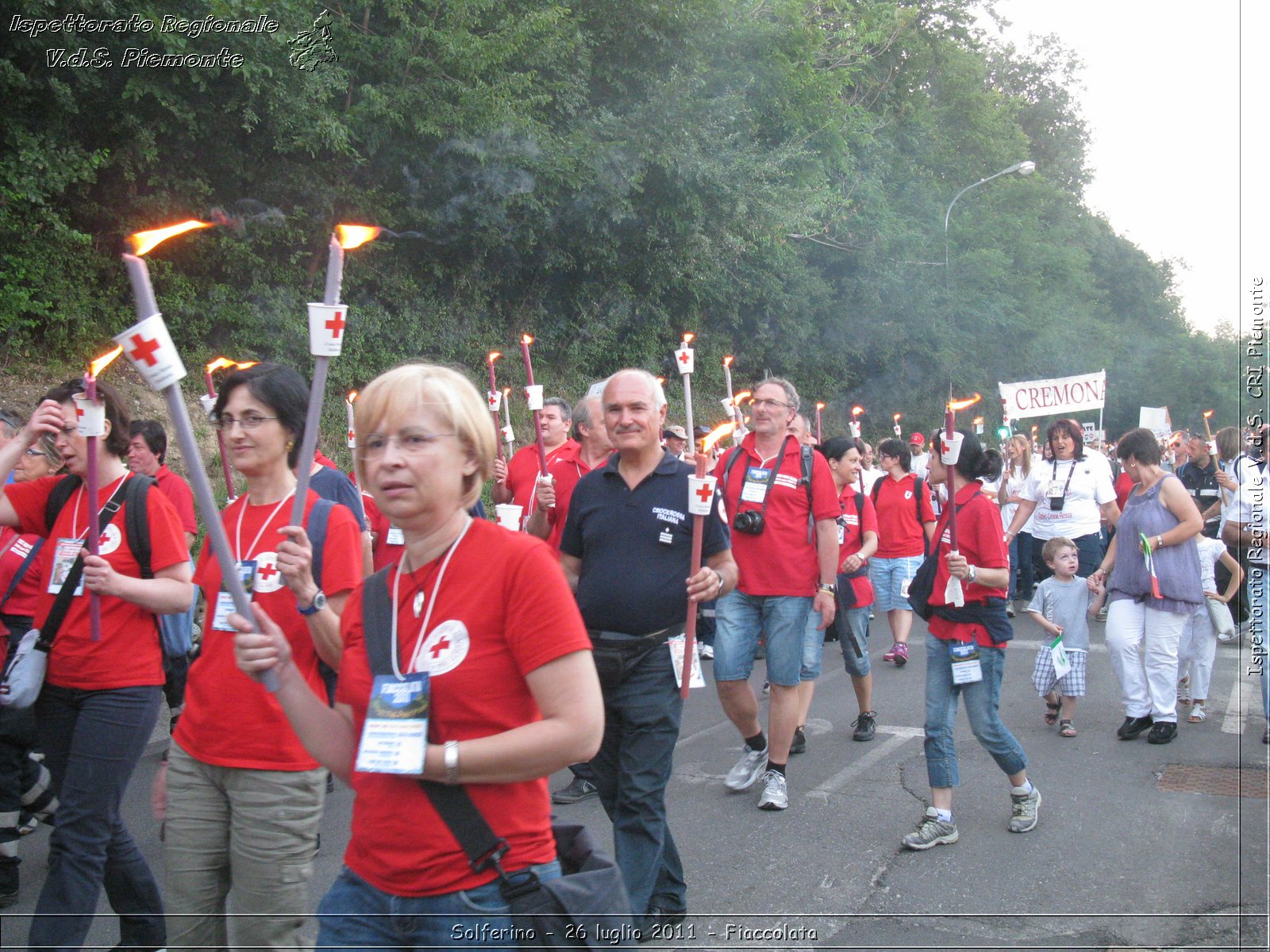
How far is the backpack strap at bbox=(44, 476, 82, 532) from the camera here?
A: 3.79 m

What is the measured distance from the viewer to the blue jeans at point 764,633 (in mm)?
5530

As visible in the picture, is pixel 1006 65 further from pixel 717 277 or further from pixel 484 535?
pixel 484 535

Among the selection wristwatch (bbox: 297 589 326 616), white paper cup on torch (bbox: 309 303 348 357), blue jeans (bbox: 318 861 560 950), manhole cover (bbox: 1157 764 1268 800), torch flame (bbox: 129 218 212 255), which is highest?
torch flame (bbox: 129 218 212 255)

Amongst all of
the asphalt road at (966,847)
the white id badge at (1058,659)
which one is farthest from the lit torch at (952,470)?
the white id badge at (1058,659)

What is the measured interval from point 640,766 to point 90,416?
2.18 m

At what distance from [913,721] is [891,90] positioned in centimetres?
3102

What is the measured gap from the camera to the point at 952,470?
487cm

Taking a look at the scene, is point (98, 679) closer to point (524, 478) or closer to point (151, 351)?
point (151, 351)

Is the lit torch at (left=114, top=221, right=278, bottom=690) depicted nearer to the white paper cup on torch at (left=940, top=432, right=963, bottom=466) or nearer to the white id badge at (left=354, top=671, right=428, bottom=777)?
the white id badge at (left=354, top=671, right=428, bottom=777)

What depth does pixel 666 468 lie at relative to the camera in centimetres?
418

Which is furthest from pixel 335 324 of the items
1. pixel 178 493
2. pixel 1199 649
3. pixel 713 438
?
pixel 1199 649

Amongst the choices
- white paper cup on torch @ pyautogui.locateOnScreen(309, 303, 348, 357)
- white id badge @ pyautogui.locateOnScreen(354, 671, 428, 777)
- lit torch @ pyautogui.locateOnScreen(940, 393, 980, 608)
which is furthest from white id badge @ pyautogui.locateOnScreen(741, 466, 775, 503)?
white id badge @ pyautogui.locateOnScreen(354, 671, 428, 777)

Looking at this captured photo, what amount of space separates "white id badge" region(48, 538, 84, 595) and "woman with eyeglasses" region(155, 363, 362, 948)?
85cm

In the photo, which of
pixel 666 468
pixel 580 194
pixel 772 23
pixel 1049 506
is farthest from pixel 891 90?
pixel 666 468
